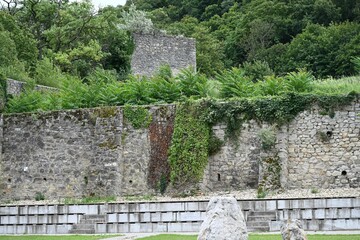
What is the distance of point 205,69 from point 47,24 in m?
8.81

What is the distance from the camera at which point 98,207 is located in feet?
71.8

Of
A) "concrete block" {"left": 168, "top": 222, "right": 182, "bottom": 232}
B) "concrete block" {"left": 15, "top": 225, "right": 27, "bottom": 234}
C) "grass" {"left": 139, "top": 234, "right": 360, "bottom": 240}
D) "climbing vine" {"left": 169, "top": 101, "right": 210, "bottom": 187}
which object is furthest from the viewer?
"climbing vine" {"left": 169, "top": 101, "right": 210, "bottom": 187}

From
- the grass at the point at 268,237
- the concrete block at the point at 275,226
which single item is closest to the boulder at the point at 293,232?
the grass at the point at 268,237

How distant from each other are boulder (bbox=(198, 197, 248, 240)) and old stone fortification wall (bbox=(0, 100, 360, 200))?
11481mm

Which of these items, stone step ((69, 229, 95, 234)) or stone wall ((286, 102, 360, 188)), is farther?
stone wall ((286, 102, 360, 188))

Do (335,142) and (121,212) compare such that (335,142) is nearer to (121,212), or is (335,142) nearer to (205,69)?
(121,212)

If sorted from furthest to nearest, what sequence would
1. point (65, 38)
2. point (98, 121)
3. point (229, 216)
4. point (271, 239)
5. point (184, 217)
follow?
point (65, 38)
point (98, 121)
point (184, 217)
point (271, 239)
point (229, 216)

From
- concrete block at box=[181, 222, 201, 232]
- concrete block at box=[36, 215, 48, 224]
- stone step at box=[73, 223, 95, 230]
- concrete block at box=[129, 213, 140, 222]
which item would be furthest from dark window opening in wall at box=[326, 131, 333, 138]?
concrete block at box=[36, 215, 48, 224]

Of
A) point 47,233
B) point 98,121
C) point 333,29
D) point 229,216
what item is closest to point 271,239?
point 229,216

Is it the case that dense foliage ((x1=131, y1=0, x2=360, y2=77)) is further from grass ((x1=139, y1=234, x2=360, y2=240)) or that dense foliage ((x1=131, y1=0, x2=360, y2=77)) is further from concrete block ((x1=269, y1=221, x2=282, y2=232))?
grass ((x1=139, y1=234, x2=360, y2=240))

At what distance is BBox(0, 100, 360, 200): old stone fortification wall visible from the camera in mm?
24008

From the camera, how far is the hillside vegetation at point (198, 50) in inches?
1052

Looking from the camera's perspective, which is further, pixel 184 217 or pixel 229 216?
pixel 184 217

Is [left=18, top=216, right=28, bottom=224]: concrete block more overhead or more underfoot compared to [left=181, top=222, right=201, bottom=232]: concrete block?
more overhead
